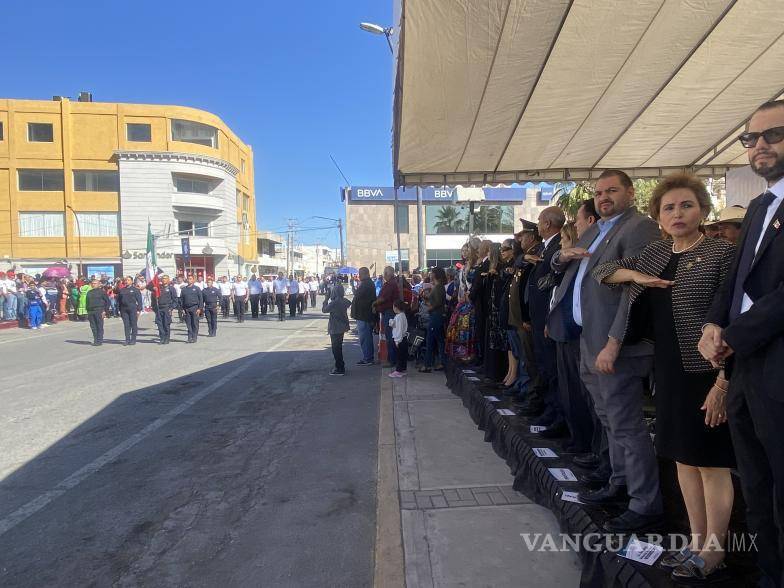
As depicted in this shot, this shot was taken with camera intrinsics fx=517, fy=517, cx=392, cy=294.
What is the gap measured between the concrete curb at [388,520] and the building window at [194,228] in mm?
41177

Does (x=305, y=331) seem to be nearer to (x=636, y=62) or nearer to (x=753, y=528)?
(x=636, y=62)

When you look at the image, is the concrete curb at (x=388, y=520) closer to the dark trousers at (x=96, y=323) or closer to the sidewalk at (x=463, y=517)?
the sidewalk at (x=463, y=517)

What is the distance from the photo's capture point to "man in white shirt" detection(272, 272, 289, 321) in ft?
69.3

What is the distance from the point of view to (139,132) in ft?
137

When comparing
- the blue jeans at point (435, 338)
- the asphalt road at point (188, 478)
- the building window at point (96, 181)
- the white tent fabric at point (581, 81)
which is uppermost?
the building window at point (96, 181)

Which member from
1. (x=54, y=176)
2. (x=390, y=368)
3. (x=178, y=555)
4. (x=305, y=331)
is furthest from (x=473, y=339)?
(x=54, y=176)

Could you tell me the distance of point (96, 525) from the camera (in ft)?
12.3

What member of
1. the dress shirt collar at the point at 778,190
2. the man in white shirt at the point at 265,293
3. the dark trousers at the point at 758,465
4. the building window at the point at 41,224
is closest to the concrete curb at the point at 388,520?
the dark trousers at the point at 758,465

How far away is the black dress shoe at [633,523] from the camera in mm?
2650

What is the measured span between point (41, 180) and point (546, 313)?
157 feet

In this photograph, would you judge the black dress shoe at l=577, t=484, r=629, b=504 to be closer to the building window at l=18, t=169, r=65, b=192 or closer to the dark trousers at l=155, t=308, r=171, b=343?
the dark trousers at l=155, t=308, r=171, b=343

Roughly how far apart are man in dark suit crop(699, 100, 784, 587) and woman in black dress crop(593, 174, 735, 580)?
172 millimetres

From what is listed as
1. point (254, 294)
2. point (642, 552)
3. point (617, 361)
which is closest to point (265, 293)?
point (254, 294)

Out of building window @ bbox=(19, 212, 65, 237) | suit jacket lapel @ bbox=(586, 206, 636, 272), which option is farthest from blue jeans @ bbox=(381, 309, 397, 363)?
building window @ bbox=(19, 212, 65, 237)
